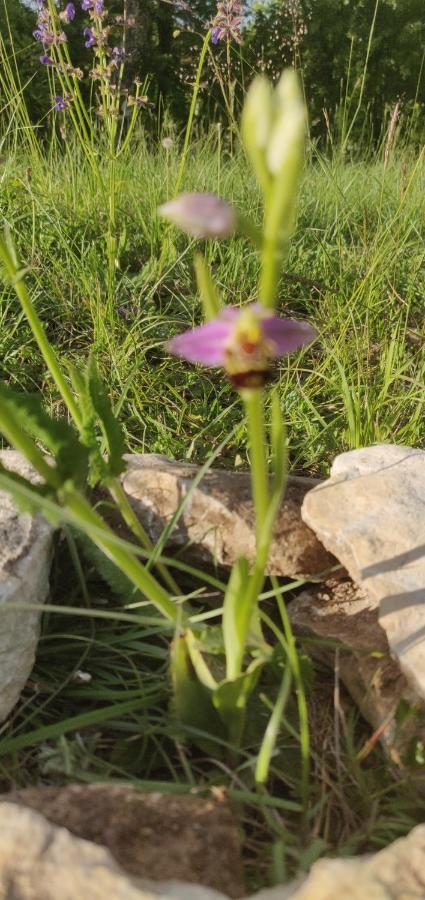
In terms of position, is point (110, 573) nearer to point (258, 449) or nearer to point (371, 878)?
point (258, 449)

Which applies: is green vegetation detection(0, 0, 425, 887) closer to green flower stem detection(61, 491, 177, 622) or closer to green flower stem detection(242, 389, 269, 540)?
green flower stem detection(61, 491, 177, 622)

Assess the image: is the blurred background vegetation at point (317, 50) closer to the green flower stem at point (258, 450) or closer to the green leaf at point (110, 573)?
the green leaf at point (110, 573)

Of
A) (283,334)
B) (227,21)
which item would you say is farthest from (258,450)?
(227,21)

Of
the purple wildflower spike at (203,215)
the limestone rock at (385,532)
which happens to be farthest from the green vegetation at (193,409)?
the purple wildflower spike at (203,215)

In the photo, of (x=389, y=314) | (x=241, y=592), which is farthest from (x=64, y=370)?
(x=241, y=592)

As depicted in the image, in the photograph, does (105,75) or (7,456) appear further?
(105,75)

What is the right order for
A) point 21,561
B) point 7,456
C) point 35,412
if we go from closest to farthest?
point 35,412 → point 21,561 → point 7,456

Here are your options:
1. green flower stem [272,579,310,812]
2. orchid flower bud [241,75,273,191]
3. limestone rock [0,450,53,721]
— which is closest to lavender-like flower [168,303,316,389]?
orchid flower bud [241,75,273,191]

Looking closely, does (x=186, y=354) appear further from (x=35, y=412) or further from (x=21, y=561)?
(x=21, y=561)
